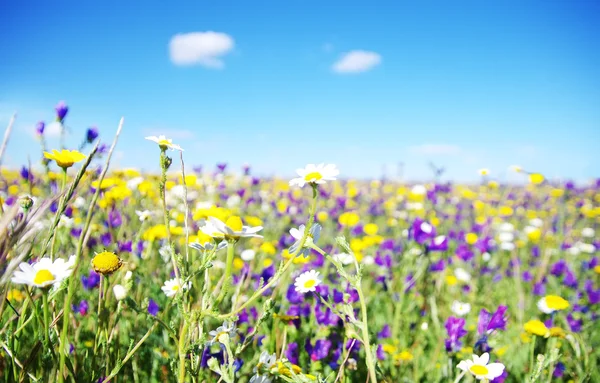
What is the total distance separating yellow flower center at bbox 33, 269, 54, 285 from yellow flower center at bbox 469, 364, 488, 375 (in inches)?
51.0

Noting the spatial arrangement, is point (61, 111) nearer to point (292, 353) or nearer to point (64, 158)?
point (64, 158)

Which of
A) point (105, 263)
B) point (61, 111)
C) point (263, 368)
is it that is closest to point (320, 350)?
point (263, 368)

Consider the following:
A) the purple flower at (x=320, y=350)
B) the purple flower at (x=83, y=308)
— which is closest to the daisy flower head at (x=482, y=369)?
the purple flower at (x=320, y=350)

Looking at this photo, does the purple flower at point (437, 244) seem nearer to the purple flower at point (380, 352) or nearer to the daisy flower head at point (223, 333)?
the purple flower at point (380, 352)

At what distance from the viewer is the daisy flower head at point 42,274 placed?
0.89m

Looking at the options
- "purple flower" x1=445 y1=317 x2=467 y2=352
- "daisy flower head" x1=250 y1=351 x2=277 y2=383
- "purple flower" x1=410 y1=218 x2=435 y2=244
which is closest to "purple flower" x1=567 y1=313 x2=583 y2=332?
"purple flower" x1=410 y1=218 x2=435 y2=244

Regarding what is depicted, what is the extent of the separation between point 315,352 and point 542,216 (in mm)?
7379

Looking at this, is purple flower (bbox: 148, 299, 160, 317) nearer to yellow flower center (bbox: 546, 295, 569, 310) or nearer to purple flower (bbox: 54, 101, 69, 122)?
purple flower (bbox: 54, 101, 69, 122)

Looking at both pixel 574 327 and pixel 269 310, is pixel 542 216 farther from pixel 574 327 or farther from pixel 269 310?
pixel 269 310

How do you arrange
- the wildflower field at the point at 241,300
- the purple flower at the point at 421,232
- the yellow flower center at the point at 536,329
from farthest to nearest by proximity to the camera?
the purple flower at the point at 421,232 → the yellow flower center at the point at 536,329 → the wildflower field at the point at 241,300

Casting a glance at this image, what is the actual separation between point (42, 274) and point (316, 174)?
0.78 meters

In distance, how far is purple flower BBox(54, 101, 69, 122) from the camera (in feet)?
7.15

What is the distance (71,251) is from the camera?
8.51 ft

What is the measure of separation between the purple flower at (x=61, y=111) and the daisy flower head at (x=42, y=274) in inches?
59.1
